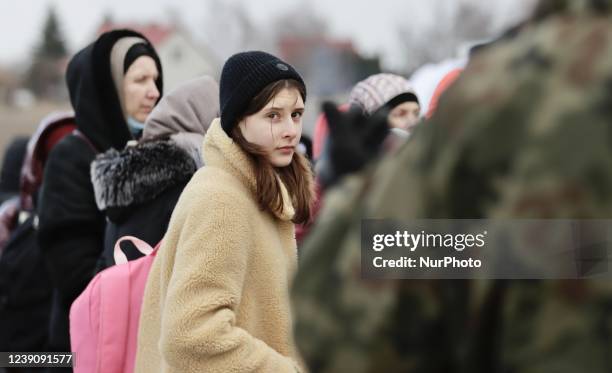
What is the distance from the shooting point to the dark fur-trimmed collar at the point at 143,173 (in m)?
3.52

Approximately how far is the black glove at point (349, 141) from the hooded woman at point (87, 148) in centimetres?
278

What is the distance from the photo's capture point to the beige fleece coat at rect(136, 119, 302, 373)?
245 cm

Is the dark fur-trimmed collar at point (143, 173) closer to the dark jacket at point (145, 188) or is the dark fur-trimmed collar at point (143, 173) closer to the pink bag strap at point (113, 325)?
the dark jacket at point (145, 188)

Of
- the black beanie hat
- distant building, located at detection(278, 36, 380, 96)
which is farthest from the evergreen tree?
the black beanie hat

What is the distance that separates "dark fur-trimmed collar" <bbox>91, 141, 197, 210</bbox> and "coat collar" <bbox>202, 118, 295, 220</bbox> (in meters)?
0.70

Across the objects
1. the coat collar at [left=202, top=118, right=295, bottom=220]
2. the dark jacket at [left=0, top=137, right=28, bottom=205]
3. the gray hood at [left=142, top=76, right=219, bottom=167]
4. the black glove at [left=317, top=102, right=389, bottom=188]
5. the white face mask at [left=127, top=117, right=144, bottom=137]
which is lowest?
the black glove at [left=317, top=102, right=389, bottom=188]

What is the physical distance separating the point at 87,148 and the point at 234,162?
66.5 inches

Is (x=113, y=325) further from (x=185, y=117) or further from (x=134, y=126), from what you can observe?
(x=134, y=126)

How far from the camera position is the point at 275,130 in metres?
2.83

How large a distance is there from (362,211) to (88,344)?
2104 mm

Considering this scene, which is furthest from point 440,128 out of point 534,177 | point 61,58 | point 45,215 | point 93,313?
point 61,58

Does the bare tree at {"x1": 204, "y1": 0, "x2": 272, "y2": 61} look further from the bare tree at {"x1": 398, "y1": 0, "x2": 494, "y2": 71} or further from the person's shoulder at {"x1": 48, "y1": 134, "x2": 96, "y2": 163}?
the person's shoulder at {"x1": 48, "y1": 134, "x2": 96, "y2": 163}

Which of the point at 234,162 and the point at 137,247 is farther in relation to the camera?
the point at 137,247

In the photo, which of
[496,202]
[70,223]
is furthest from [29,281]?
[496,202]
